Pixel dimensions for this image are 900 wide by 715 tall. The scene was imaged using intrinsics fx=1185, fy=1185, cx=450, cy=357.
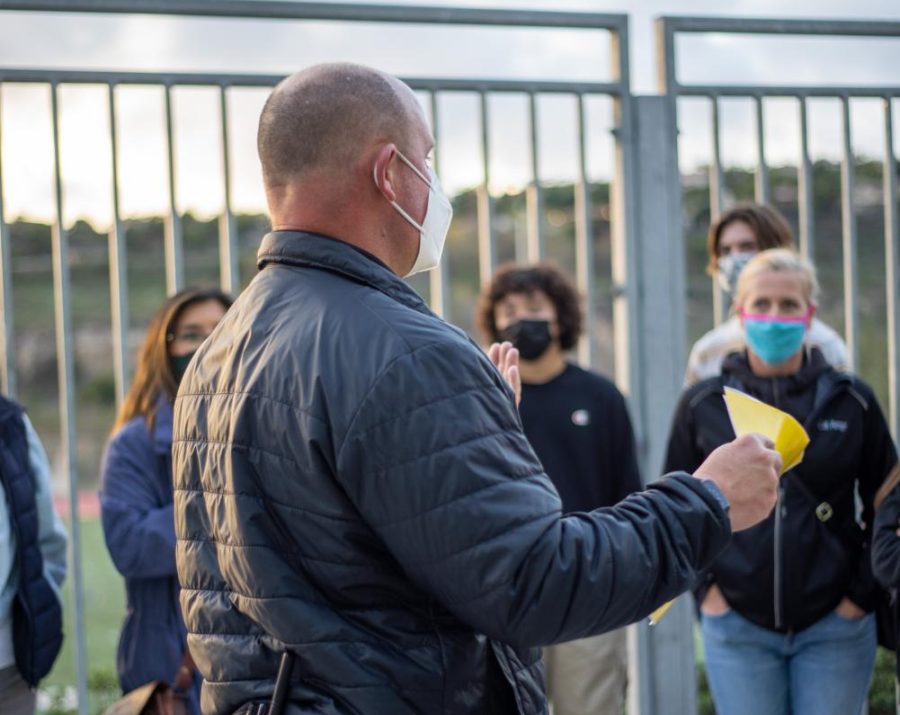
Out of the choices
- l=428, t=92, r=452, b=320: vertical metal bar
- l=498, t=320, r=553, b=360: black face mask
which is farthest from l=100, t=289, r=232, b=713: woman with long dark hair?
l=498, t=320, r=553, b=360: black face mask

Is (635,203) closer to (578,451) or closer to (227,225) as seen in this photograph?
(578,451)

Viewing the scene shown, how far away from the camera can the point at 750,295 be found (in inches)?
150

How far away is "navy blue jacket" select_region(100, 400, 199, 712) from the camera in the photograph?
3.52 metres

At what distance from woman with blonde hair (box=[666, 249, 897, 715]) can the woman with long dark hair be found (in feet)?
5.39

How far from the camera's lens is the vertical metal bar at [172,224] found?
3891 mm

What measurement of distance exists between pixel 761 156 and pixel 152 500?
2.53 meters

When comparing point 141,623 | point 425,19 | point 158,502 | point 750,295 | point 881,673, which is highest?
point 425,19

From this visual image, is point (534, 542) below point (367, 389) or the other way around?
below

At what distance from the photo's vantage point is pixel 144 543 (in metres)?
3.54

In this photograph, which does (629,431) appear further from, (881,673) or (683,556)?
(683,556)

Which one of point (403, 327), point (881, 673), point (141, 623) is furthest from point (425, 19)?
point (881, 673)

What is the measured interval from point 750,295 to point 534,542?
7.62 ft

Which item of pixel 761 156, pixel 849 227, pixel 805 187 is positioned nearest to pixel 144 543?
pixel 761 156

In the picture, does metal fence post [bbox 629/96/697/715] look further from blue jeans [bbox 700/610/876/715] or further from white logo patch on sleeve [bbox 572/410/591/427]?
blue jeans [bbox 700/610/876/715]
